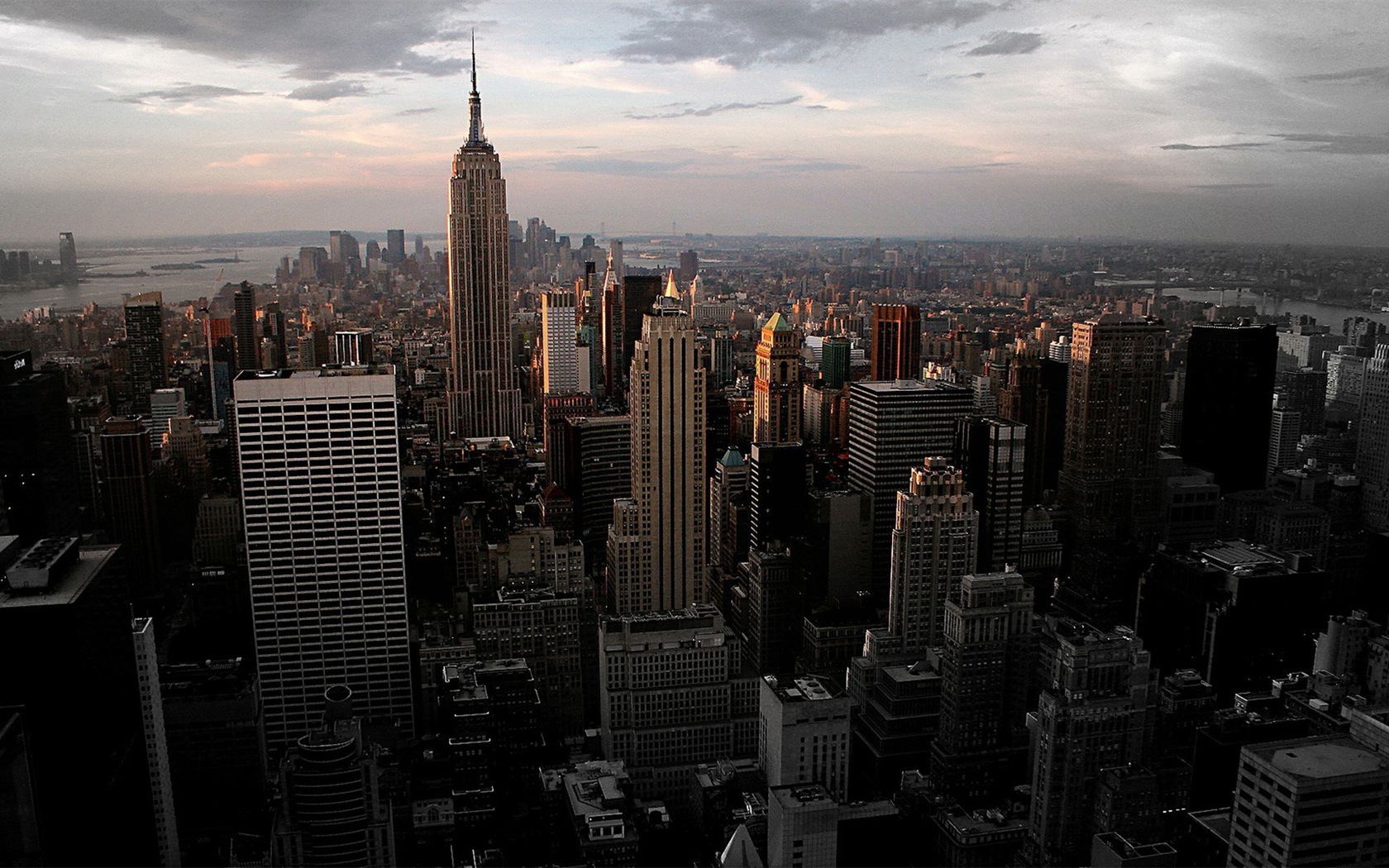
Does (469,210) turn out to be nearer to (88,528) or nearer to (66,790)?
(88,528)

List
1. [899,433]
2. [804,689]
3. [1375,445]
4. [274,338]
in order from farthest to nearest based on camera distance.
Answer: [899,433]
[1375,445]
[274,338]
[804,689]

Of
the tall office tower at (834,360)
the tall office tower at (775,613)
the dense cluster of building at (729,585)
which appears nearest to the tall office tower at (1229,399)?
the dense cluster of building at (729,585)

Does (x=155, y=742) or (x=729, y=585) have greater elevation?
(x=155, y=742)

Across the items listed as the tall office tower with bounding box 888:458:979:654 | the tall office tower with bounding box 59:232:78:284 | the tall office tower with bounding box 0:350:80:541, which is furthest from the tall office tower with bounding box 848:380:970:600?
the tall office tower with bounding box 59:232:78:284

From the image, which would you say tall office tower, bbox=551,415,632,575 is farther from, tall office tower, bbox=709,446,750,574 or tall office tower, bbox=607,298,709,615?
tall office tower, bbox=607,298,709,615

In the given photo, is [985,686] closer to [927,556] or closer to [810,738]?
[927,556]

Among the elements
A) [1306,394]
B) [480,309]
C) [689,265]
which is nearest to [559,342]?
[480,309]

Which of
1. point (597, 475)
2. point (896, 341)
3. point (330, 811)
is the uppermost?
point (896, 341)
